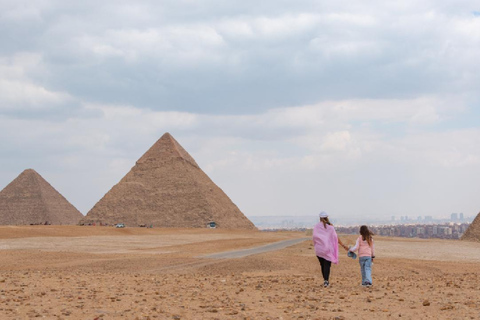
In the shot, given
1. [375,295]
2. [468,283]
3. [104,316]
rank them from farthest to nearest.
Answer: [468,283]
[375,295]
[104,316]

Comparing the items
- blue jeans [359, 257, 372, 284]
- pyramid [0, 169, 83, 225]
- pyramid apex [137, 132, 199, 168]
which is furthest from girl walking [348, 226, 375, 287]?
pyramid [0, 169, 83, 225]

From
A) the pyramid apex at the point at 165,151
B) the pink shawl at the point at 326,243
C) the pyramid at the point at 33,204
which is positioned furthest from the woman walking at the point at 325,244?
the pyramid at the point at 33,204

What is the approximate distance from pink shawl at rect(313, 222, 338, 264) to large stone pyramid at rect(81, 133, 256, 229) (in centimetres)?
8455

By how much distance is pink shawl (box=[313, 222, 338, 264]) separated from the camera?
38.5ft

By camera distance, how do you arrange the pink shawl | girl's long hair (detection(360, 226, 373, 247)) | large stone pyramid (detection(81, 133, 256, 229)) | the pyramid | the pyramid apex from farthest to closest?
the pyramid → the pyramid apex → large stone pyramid (detection(81, 133, 256, 229)) → girl's long hair (detection(360, 226, 373, 247)) → the pink shawl

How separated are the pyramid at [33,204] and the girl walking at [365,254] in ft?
354

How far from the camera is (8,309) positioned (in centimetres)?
870

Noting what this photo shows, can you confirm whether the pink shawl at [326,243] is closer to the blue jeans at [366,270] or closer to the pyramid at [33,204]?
the blue jeans at [366,270]

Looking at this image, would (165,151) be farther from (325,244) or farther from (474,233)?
(325,244)

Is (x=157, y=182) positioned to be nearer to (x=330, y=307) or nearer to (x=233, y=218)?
(x=233, y=218)

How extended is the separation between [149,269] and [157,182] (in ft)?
303

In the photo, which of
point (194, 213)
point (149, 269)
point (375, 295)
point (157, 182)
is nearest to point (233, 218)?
point (194, 213)

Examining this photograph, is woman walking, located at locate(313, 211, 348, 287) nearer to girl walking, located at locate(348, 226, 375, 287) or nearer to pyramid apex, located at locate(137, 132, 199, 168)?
girl walking, located at locate(348, 226, 375, 287)

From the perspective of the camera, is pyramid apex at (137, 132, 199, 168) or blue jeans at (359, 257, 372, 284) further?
pyramid apex at (137, 132, 199, 168)
